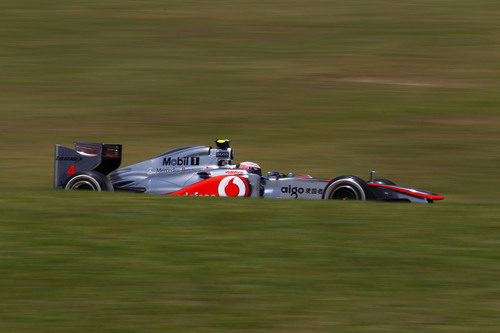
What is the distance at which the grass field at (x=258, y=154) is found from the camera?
Answer: 5.60 m

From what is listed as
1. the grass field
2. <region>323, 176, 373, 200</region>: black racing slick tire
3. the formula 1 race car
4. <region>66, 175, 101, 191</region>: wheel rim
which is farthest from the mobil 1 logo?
the grass field

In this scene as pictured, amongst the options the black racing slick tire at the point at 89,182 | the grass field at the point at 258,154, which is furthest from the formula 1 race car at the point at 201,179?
the grass field at the point at 258,154

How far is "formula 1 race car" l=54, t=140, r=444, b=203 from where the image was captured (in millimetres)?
10734

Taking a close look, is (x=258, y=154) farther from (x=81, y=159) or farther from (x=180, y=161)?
(x=81, y=159)

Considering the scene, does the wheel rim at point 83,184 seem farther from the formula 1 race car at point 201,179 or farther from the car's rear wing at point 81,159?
the car's rear wing at point 81,159

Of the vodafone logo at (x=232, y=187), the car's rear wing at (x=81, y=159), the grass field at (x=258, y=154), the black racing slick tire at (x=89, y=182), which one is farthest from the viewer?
the car's rear wing at (x=81, y=159)

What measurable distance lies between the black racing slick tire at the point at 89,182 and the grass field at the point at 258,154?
125 cm

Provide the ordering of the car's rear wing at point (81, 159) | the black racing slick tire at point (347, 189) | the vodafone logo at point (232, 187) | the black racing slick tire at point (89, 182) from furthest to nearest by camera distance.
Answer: the car's rear wing at point (81, 159) < the black racing slick tire at point (89, 182) < the vodafone logo at point (232, 187) < the black racing slick tire at point (347, 189)

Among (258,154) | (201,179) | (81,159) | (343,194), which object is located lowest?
(343,194)

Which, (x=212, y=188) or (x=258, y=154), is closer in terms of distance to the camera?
(x=212, y=188)

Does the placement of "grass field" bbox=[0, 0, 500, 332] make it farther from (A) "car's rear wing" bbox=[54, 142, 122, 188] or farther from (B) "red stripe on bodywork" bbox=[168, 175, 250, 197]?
(B) "red stripe on bodywork" bbox=[168, 175, 250, 197]

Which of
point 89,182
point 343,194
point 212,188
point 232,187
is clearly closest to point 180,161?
point 212,188

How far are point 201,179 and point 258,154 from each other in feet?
15.8

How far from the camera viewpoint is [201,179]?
11367mm
